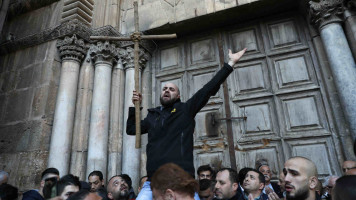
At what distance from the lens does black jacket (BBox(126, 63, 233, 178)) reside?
2.03 metres

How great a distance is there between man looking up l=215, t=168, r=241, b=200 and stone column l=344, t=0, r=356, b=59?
2962 millimetres

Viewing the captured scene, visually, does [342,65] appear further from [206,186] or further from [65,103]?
[65,103]

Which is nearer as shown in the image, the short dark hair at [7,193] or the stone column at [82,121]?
the short dark hair at [7,193]

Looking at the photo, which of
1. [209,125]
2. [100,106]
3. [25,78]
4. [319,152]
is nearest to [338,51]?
[319,152]

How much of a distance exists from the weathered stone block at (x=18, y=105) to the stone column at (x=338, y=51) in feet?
18.9

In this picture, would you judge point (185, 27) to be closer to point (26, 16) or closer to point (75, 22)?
point (75, 22)

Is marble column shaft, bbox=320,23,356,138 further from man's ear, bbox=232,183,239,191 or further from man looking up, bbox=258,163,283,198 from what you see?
man's ear, bbox=232,183,239,191

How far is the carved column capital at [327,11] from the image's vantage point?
13.8 ft

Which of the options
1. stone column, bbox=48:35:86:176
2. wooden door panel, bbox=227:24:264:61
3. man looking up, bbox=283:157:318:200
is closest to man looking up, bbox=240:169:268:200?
man looking up, bbox=283:157:318:200

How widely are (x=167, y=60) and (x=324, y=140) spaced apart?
3647 mm

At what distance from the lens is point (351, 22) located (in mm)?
4098

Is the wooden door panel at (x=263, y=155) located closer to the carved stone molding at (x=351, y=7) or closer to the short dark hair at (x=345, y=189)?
A: the carved stone molding at (x=351, y=7)

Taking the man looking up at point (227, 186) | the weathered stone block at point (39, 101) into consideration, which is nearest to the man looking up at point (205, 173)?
the man looking up at point (227, 186)

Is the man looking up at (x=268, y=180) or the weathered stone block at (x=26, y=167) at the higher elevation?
the weathered stone block at (x=26, y=167)
